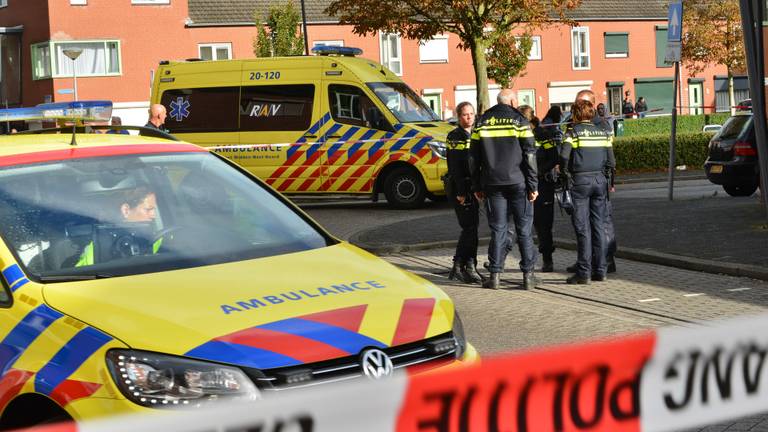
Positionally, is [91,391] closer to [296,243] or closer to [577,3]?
[296,243]

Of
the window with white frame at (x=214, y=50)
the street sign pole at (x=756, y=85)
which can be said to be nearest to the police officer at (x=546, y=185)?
the street sign pole at (x=756, y=85)

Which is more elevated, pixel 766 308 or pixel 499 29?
pixel 499 29

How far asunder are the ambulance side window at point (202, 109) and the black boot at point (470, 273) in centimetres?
1027

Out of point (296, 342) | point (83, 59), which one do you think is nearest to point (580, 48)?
point (83, 59)

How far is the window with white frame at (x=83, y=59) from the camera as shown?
47781 mm

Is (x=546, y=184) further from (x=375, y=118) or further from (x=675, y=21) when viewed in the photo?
(x=375, y=118)

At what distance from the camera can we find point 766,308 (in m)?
9.39

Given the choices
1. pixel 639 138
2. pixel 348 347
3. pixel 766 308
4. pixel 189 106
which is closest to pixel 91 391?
pixel 348 347

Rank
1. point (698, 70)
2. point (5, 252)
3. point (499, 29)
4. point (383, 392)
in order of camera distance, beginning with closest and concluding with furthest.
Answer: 1. point (383, 392)
2. point (5, 252)
3. point (499, 29)
4. point (698, 70)

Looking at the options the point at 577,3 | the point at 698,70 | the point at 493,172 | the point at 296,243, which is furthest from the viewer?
the point at 698,70

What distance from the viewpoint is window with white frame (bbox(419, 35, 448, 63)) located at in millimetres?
55750

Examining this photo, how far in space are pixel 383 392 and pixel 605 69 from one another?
5919 centimetres

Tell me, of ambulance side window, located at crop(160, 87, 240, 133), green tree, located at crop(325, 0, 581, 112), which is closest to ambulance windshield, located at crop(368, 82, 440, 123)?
ambulance side window, located at crop(160, 87, 240, 133)

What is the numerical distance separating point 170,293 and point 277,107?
1657 centimetres
